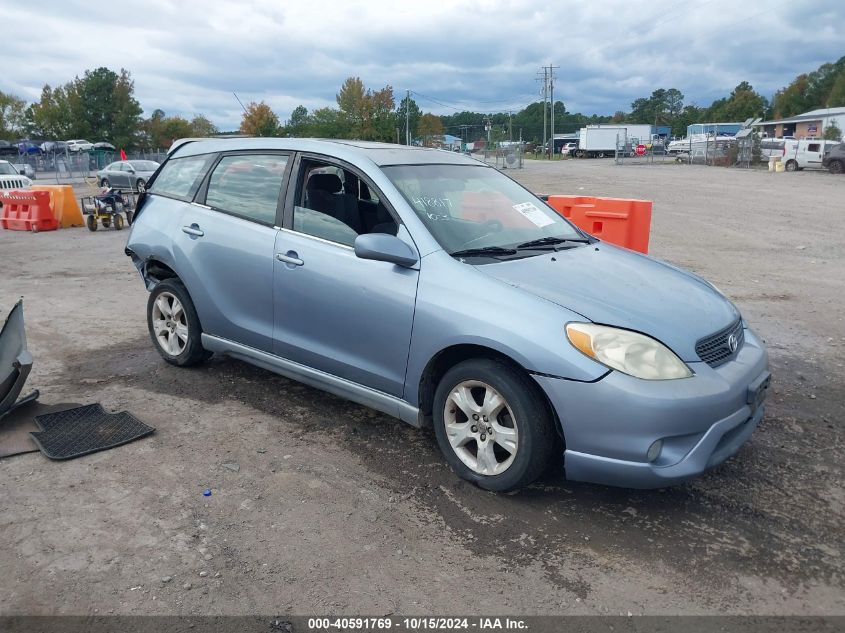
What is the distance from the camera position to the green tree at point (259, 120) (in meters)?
62.1

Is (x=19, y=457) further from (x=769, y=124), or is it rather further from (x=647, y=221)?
(x=769, y=124)

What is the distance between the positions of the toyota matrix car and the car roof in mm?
22

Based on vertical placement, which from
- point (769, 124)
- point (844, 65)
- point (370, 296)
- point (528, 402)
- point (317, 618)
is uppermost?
point (844, 65)

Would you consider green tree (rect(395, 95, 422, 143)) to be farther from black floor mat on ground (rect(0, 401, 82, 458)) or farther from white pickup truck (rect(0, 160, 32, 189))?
black floor mat on ground (rect(0, 401, 82, 458))

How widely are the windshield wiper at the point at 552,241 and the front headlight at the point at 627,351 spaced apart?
107cm

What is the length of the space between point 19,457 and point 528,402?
305 cm

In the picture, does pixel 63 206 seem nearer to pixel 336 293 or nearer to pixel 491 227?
pixel 336 293

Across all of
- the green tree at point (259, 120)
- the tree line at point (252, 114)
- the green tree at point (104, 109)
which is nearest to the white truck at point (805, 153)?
the tree line at point (252, 114)

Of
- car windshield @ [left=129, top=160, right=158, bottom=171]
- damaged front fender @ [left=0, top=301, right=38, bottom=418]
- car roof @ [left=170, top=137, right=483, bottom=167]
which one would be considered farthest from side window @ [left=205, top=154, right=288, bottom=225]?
car windshield @ [left=129, top=160, right=158, bottom=171]

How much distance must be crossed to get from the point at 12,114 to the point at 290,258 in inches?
3250

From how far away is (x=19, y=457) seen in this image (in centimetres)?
406

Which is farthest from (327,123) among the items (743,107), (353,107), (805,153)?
(743,107)

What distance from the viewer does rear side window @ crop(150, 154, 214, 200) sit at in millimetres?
5375

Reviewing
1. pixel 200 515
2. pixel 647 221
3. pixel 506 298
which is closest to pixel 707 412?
pixel 506 298
